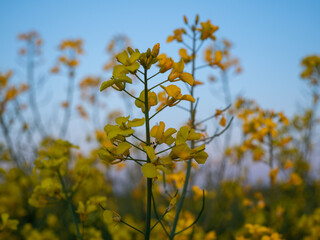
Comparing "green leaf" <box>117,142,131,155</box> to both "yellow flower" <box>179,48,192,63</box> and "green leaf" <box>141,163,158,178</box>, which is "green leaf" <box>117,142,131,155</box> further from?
"yellow flower" <box>179,48,192,63</box>

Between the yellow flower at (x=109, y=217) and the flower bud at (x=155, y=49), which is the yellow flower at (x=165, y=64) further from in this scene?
the yellow flower at (x=109, y=217)

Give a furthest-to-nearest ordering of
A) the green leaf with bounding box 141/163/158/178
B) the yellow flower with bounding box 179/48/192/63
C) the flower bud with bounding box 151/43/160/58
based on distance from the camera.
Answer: the yellow flower with bounding box 179/48/192/63 < the flower bud with bounding box 151/43/160/58 < the green leaf with bounding box 141/163/158/178

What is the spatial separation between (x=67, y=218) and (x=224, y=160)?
2.52 m

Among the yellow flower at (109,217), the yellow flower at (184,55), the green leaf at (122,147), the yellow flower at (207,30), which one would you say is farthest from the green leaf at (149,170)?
the yellow flower at (207,30)

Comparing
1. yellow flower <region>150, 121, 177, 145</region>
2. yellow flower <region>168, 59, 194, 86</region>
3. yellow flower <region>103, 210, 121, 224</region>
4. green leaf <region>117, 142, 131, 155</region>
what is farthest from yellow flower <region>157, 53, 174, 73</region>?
yellow flower <region>103, 210, 121, 224</region>

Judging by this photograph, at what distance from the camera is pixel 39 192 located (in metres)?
1.60

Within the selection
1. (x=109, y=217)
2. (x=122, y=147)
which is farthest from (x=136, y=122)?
(x=109, y=217)

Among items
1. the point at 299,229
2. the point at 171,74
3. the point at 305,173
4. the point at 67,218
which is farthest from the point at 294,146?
the point at 171,74

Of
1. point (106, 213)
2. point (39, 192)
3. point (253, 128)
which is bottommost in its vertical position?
point (106, 213)

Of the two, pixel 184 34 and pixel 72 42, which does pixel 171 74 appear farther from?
pixel 72 42

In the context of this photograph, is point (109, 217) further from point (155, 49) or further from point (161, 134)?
point (155, 49)

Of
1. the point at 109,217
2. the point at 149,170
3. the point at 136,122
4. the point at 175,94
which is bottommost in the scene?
the point at 109,217

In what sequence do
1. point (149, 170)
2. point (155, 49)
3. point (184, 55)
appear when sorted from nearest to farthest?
1. point (149, 170)
2. point (155, 49)
3. point (184, 55)

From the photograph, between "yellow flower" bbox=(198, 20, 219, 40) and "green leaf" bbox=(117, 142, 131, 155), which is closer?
"green leaf" bbox=(117, 142, 131, 155)
